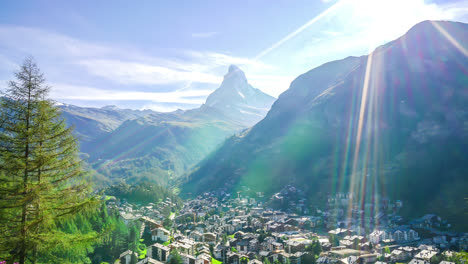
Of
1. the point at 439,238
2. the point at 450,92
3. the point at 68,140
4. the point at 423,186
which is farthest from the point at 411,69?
the point at 68,140

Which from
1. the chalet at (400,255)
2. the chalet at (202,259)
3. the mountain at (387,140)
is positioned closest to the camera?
the chalet at (202,259)

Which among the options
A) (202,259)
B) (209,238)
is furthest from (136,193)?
(202,259)

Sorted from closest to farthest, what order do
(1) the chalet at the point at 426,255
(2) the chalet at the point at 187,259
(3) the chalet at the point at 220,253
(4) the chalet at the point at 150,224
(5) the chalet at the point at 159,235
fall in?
(1) the chalet at the point at 426,255
(2) the chalet at the point at 187,259
(3) the chalet at the point at 220,253
(5) the chalet at the point at 159,235
(4) the chalet at the point at 150,224

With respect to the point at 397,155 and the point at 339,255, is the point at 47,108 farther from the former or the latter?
the point at 397,155

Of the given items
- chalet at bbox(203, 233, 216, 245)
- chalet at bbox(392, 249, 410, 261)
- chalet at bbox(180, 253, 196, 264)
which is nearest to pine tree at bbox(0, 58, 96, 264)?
chalet at bbox(180, 253, 196, 264)

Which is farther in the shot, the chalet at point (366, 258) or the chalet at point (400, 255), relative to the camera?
the chalet at point (400, 255)

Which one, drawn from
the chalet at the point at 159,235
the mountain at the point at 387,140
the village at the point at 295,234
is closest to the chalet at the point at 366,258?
the village at the point at 295,234

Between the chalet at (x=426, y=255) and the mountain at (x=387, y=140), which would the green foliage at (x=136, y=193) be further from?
the chalet at (x=426, y=255)
